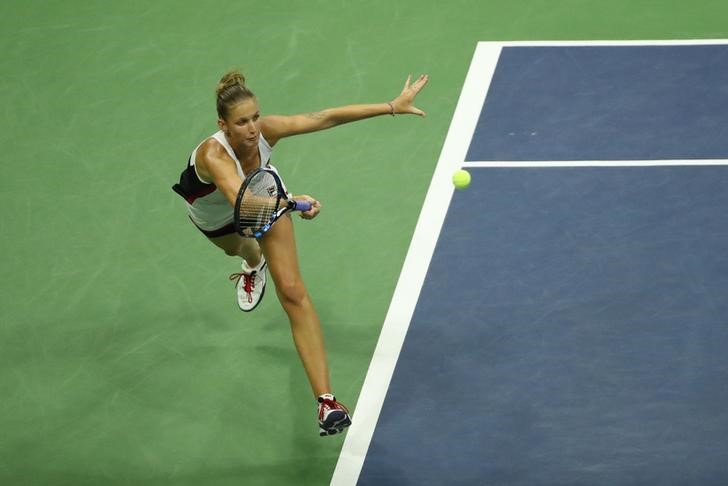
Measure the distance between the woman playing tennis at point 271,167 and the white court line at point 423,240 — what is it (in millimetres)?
566

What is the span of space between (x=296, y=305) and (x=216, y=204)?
0.90 m

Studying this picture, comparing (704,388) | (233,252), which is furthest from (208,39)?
(704,388)

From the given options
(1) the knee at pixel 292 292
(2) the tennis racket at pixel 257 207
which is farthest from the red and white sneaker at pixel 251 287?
(2) the tennis racket at pixel 257 207

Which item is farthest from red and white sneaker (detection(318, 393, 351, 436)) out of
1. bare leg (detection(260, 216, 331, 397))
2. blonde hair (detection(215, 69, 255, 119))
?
blonde hair (detection(215, 69, 255, 119))

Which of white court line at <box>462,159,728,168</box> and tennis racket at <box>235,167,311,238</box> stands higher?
white court line at <box>462,159,728,168</box>

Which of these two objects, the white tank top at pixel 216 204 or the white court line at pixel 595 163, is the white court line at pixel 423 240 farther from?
the white tank top at pixel 216 204

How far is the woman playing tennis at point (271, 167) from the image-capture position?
6.21m

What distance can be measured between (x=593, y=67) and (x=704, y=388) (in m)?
3.39

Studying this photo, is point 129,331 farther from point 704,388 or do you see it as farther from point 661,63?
point 661,63

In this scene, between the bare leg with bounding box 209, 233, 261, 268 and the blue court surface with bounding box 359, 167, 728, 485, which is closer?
the blue court surface with bounding box 359, 167, 728, 485

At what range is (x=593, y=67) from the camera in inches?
366

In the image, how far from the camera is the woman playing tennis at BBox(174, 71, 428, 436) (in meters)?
6.21

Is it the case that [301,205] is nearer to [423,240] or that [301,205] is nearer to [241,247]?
[241,247]

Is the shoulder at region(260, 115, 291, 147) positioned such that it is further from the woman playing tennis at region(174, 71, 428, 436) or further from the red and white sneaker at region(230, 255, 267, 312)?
the red and white sneaker at region(230, 255, 267, 312)
